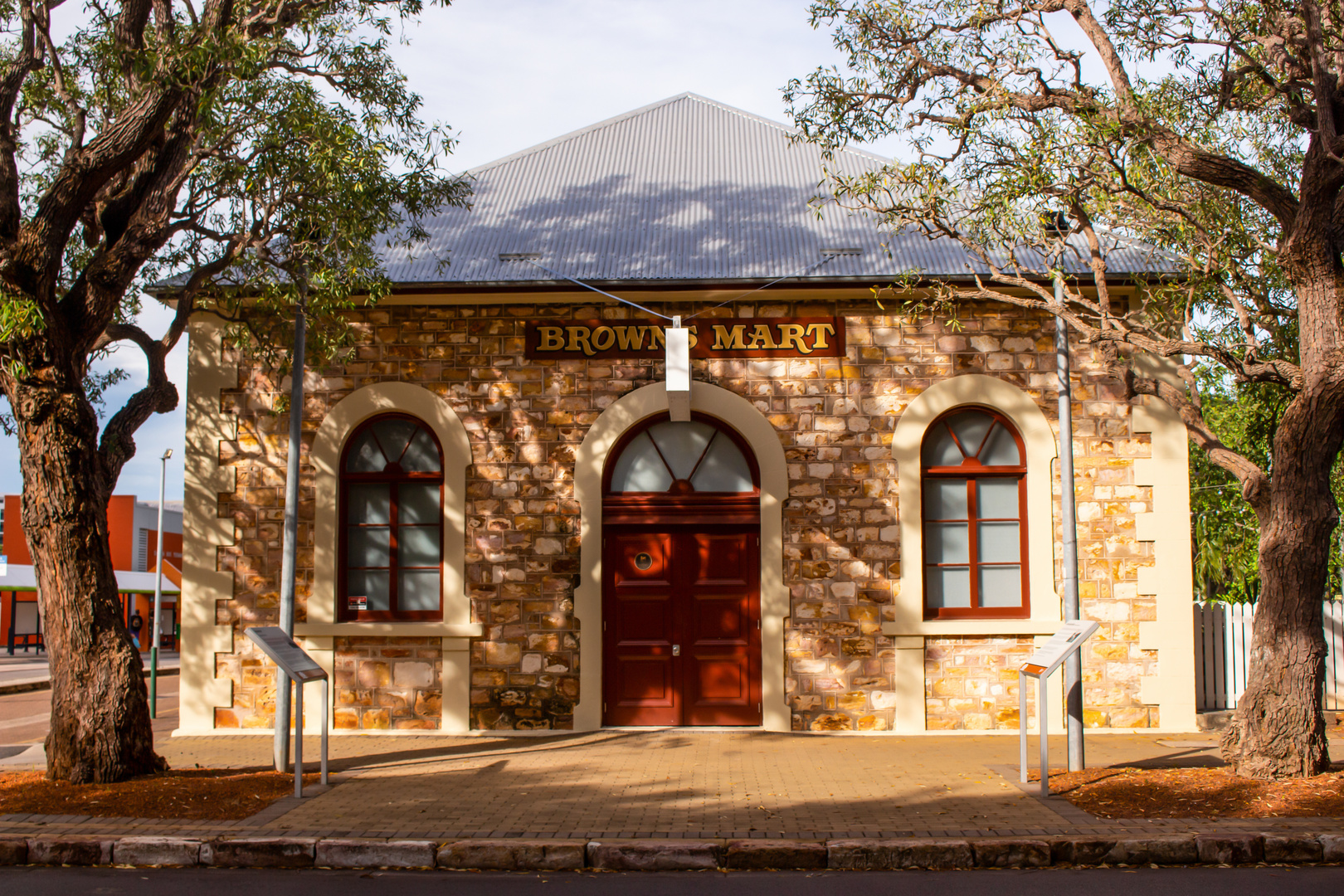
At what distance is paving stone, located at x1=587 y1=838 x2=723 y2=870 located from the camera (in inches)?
238

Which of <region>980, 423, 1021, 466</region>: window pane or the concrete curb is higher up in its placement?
<region>980, 423, 1021, 466</region>: window pane

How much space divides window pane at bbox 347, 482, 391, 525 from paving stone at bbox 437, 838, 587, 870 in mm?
5174

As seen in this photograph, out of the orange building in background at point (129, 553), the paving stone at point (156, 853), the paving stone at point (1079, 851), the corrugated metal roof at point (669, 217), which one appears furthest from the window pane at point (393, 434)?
the orange building in background at point (129, 553)

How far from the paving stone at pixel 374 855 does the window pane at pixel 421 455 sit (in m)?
5.03

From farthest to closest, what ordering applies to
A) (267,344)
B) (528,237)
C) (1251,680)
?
(528,237) → (267,344) → (1251,680)

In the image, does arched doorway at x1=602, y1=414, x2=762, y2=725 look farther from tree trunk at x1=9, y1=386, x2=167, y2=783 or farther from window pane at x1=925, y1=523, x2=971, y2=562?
tree trunk at x1=9, y1=386, x2=167, y2=783

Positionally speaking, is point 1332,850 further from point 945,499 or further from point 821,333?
point 821,333

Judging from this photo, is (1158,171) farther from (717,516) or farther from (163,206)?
(163,206)

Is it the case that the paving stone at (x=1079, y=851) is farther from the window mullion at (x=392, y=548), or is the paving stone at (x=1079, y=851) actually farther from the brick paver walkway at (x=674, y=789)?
the window mullion at (x=392, y=548)

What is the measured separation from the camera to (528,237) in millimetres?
11453

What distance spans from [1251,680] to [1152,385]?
2.57 metres

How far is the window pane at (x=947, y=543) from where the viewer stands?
10391mm

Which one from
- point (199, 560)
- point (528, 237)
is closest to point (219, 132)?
point (528, 237)

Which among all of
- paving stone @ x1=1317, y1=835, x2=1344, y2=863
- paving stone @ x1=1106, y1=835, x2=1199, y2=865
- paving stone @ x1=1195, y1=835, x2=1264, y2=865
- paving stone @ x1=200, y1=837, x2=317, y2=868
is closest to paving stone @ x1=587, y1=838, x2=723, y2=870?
paving stone @ x1=200, y1=837, x2=317, y2=868
